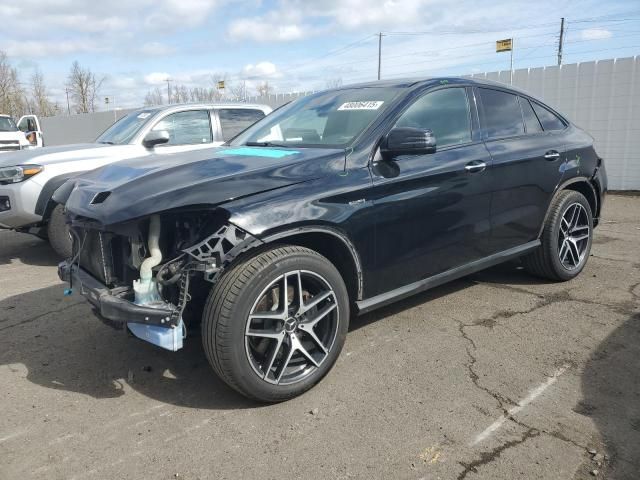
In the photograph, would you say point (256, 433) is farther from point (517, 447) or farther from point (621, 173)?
point (621, 173)

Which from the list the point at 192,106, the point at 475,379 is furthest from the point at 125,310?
the point at 192,106

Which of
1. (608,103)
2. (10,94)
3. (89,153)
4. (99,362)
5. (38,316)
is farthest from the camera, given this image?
(10,94)

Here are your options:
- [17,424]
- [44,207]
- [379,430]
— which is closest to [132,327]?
[17,424]

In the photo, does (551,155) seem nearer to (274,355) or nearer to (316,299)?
(316,299)

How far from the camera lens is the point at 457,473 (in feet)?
7.55

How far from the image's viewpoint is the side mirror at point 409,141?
312 centimetres

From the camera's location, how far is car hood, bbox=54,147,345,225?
2.63 m

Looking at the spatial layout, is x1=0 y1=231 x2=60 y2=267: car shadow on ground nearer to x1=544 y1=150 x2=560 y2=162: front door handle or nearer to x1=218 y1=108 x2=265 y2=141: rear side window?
x1=218 y1=108 x2=265 y2=141: rear side window

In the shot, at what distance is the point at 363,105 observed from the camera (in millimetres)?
3621

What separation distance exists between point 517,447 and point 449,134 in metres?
2.18

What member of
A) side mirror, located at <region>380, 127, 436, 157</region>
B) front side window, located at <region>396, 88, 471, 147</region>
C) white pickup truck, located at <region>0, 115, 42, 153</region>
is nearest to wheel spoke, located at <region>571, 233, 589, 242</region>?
front side window, located at <region>396, 88, 471, 147</region>

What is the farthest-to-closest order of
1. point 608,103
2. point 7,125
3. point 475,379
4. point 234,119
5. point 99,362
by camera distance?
point 7,125, point 608,103, point 234,119, point 99,362, point 475,379

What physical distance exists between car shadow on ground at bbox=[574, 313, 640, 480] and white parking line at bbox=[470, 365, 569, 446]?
0.15 m

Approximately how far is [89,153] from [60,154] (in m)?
0.31
